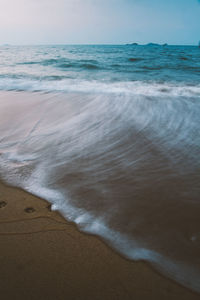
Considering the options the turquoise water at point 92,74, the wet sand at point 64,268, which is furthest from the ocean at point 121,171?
the turquoise water at point 92,74

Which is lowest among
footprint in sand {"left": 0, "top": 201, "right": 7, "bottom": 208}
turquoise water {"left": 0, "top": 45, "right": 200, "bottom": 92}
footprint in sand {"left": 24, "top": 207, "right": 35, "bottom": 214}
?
footprint in sand {"left": 0, "top": 201, "right": 7, "bottom": 208}

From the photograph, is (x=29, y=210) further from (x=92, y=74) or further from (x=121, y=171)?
(x=92, y=74)

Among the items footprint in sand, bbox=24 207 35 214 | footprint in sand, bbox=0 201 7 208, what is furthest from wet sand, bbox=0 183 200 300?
footprint in sand, bbox=0 201 7 208

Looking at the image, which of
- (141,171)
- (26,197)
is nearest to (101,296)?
(26,197)

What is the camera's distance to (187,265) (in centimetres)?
151

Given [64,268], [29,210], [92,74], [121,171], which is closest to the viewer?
[64,268]

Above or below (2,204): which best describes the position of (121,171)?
above

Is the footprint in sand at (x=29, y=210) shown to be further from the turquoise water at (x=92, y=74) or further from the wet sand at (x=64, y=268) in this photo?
the turquoise water at (x=92, y=74)

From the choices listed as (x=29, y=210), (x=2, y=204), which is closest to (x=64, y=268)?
(x=29, y=210)

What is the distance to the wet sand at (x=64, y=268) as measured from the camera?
1324mm

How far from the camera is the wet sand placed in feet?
4.34

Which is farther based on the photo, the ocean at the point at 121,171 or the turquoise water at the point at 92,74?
the turquoise water at the point at 92,74

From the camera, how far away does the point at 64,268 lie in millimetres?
1475

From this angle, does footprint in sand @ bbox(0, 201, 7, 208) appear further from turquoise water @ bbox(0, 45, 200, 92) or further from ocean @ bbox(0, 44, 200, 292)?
turquoise water @ bbox(0, 45, 200, 92)
